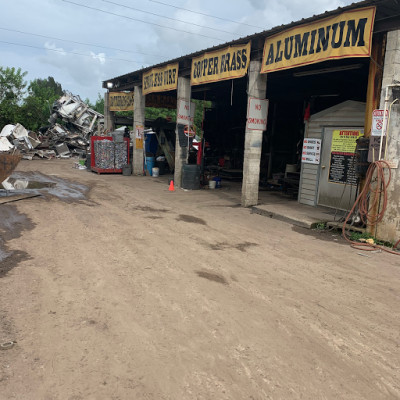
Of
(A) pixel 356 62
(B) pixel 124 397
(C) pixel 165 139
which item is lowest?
(B) pixel 124 397

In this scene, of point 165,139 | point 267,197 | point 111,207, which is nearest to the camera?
point 111,207

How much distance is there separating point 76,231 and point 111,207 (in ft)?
9.40

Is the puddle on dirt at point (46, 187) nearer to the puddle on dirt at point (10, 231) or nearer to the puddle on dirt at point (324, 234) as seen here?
the puddle on dirt at point (10, 231)

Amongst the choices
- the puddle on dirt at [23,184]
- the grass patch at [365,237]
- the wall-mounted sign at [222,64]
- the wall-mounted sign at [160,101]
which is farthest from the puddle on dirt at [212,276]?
the wall-mounted sign at [160,101]

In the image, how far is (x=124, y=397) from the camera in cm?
270

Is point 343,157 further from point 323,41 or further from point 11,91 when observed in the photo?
point 11,91

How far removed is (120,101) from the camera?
2230 centimetres

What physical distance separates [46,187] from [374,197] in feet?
36.8

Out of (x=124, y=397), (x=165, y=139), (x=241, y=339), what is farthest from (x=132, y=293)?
(x=165, y=139)

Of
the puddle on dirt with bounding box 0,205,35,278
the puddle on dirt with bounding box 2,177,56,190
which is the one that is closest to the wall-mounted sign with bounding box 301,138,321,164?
the puddle on dirt with bounding box 0,205,35,278

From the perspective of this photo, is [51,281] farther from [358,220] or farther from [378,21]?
[378,21]

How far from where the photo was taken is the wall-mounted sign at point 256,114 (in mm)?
10969

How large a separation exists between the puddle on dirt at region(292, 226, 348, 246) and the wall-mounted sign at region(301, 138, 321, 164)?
309 cm

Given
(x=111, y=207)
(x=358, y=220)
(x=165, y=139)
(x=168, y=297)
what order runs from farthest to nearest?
(x=165, y=139) → (x=111, y=207) → (x=358, y=220) → (x=168, y=297)
